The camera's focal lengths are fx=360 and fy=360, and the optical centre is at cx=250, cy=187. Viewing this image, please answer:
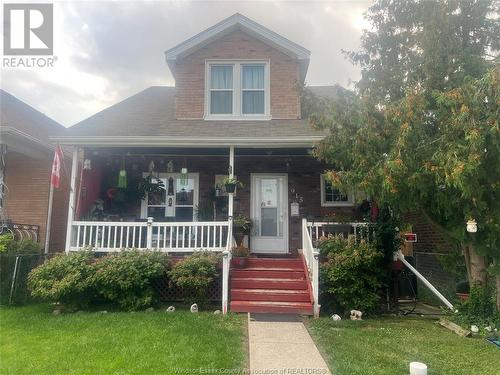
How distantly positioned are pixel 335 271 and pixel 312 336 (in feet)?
5.97

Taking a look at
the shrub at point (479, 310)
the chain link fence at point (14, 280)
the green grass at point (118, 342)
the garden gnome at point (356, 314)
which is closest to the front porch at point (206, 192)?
the chain link fence at point (14, 280)

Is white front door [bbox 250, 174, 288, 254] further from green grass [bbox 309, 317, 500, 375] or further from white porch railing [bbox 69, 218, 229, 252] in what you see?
green grass [bbox 309, 317, 500, 375]

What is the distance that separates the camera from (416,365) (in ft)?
12.1

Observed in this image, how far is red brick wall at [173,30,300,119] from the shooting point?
1059 cm

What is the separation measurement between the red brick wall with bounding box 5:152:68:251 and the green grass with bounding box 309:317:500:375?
305 inches

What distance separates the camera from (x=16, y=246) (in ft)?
27.0

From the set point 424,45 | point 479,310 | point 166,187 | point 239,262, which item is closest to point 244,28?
point 166,187

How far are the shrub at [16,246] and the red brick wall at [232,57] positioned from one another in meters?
5.03

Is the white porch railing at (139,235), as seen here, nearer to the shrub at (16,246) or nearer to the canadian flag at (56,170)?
the canadian flag at (56,170)

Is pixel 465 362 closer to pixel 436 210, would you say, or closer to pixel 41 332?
pixel 436 210

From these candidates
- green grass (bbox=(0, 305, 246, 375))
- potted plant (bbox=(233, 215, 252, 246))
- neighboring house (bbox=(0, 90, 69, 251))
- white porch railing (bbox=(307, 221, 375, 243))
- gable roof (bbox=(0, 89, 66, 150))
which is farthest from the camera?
gable roof (bbox=(0, 89, 66, 150))

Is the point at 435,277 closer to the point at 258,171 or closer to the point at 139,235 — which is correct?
the point at 258,171

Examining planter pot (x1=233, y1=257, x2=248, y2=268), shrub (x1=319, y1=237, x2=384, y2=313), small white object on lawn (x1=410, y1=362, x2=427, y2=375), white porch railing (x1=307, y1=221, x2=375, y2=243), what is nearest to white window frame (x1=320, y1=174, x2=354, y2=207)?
white porch railing (x1=307, y1=221, x2=375, y2=243)

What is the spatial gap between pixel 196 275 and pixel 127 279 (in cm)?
133
